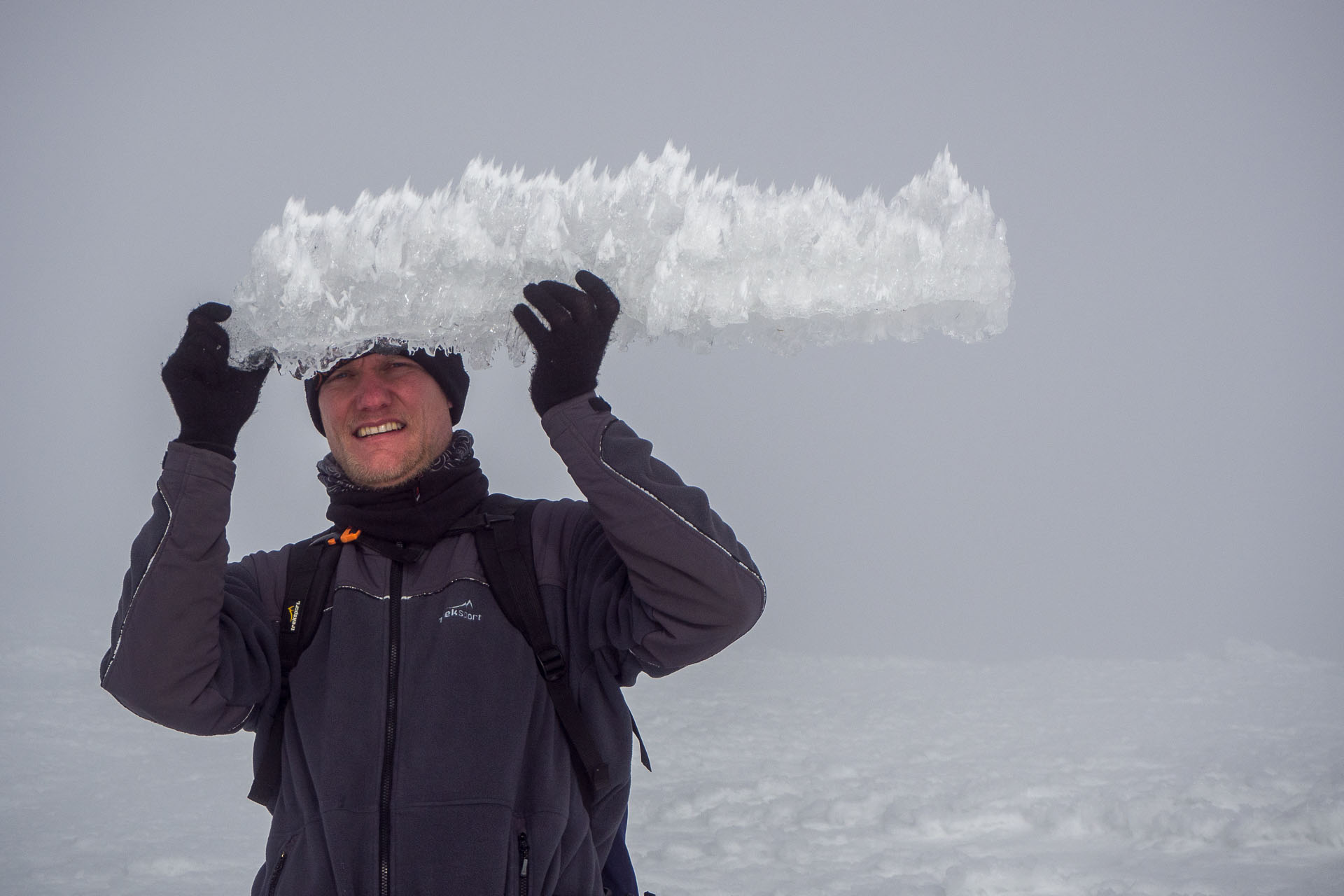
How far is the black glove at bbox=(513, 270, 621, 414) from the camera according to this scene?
1634mm

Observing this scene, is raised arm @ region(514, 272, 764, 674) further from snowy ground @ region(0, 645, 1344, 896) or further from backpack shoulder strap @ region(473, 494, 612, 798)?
snowy ground @ region(0, 645, 1344, 896)

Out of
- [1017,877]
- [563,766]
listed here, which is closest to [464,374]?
[563,766]

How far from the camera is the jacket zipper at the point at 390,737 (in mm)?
1576

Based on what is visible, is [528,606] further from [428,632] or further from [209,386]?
[209,386]

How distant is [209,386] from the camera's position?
168 cm

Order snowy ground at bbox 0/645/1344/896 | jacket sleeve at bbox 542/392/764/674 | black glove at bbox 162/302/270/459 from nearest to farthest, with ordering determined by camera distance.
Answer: jacket sleeve at bbox 542/392/764/674
black glove at bbox 162/302/270/459
snowy ground at bbox 0/645/1344/896

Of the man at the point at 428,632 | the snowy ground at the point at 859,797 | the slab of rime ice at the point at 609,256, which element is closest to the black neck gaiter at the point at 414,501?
the man at the point at 428,632

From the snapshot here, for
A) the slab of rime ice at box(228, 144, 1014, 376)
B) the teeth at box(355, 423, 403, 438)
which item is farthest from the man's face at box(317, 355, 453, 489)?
the slab of rime ice at box(228, 144, 1014, 376)

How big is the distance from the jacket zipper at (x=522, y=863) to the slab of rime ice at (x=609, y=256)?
94 centimetres

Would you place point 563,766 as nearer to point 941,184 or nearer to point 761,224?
point 761,224

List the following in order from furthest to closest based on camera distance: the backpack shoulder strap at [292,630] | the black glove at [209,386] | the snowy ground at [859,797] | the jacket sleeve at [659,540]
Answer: the snowy ground at [859,797] → the backpack shoulder strap at [292,630] → the black glove at [209,386] → the jacket sleeve at [659,540]

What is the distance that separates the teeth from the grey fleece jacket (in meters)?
0.26

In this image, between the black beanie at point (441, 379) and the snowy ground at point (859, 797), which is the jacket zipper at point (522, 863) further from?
the snowy ground at point (859, 797)

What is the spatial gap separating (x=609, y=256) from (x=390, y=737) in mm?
976
